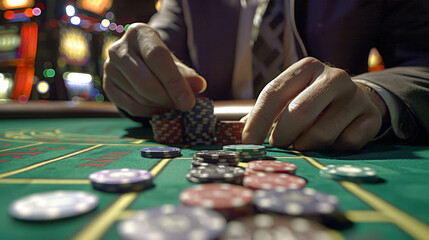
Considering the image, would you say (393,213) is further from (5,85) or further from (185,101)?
(5,85)

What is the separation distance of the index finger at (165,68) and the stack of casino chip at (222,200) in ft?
3.79

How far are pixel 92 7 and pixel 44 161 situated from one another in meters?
11.0

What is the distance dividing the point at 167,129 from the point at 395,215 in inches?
57.2

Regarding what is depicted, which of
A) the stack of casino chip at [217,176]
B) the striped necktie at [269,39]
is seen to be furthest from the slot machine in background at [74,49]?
the stack of casino chip at [217,176]

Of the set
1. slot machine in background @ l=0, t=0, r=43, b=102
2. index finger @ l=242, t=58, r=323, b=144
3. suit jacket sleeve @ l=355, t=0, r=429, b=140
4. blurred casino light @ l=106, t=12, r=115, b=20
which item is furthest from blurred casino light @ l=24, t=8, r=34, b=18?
index finger @ l=242, t=58, r=323, b=144

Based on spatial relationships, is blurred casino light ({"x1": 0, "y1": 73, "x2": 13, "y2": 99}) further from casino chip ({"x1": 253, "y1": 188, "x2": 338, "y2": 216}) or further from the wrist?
casino chip ({"x1": 253, "y1": 188, "x2": 338, "y2": 216})

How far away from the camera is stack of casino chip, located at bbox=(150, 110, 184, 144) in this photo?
75.6 inches

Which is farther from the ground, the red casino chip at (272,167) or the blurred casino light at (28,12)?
the blurred casino light at (28,12)

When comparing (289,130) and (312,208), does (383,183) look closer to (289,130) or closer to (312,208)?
(312,208)

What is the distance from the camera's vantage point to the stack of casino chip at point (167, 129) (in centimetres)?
192

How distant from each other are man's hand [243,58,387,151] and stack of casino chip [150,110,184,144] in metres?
0.58

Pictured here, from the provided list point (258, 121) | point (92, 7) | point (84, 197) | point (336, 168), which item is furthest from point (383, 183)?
point (92, 7)

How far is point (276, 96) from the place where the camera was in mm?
1450

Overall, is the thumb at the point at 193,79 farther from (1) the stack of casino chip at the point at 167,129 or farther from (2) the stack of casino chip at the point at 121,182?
(2) the stack of casino chip at the point at 121,182
